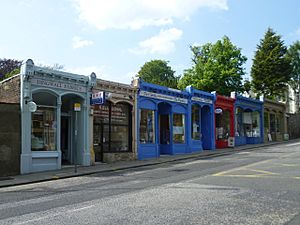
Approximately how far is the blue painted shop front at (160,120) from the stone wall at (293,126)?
24773 mm

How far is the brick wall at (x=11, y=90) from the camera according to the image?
717 inches

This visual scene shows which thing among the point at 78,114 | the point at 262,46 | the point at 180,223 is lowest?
the point at 180,223

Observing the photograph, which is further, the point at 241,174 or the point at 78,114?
the point at 78,114

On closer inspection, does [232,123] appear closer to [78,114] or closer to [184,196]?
Answer: [78,114]

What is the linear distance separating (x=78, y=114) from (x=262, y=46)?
135 ft

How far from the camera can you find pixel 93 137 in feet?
70.2

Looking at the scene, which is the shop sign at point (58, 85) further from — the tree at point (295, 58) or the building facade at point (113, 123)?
the tree at point (295, 58)

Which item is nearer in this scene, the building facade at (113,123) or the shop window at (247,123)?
the building facade at (113,123)

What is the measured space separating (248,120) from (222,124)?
615cm

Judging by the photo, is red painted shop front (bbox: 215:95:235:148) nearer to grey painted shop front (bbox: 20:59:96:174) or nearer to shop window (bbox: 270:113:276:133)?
shop window (bbox: 270:113:276:133)

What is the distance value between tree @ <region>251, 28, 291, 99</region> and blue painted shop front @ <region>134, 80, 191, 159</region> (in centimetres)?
2848

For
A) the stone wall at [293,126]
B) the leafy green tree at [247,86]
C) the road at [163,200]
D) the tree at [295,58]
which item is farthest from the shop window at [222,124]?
the tree at [295,58]

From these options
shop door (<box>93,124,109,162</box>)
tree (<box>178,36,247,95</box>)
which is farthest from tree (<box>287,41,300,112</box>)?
shop door (<box>93,124,109,162</box>)

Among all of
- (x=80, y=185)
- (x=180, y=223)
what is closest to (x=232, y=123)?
(x=80, y=185)
